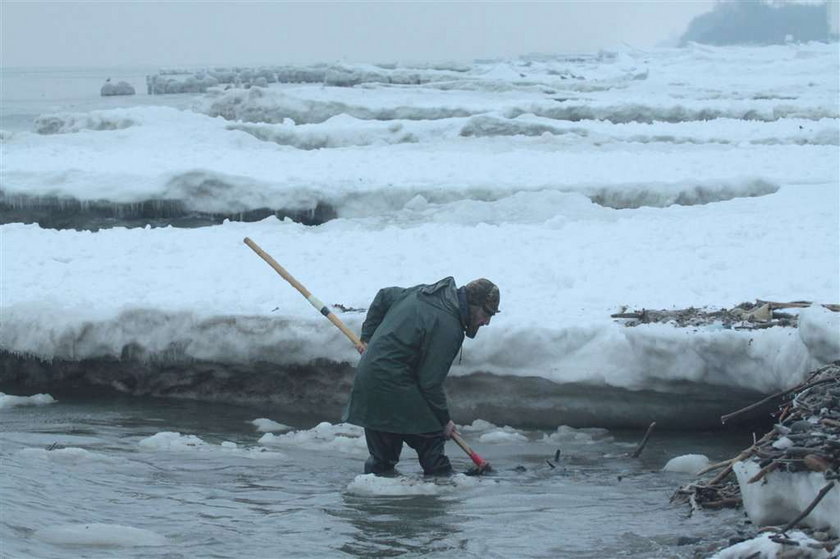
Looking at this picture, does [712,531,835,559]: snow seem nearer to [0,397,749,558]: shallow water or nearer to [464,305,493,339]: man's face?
[0,397,749,558]: shallow water

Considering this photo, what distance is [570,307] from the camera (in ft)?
28.7

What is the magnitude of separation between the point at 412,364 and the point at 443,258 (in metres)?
4.40

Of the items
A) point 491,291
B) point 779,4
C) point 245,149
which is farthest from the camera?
point 779,4

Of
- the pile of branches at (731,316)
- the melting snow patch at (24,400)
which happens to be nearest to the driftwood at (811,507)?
the pile of branches at (731,316)

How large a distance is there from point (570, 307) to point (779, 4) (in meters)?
123

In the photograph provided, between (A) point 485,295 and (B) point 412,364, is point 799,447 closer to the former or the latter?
(A) point 485,295

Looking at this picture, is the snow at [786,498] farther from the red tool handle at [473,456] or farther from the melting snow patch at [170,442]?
the melting snow patch at [170,442]

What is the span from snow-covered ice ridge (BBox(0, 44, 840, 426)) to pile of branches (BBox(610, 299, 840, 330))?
168mm

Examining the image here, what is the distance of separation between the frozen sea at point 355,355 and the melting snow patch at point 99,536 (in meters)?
0.01

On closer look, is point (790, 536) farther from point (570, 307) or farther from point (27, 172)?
point (27, 172)

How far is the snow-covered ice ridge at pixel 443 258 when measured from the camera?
7.89 meters

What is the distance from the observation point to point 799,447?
5.05 meters

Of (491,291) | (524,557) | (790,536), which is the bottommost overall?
(524,557)

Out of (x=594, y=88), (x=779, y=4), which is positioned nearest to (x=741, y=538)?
(x=594, y=88)
